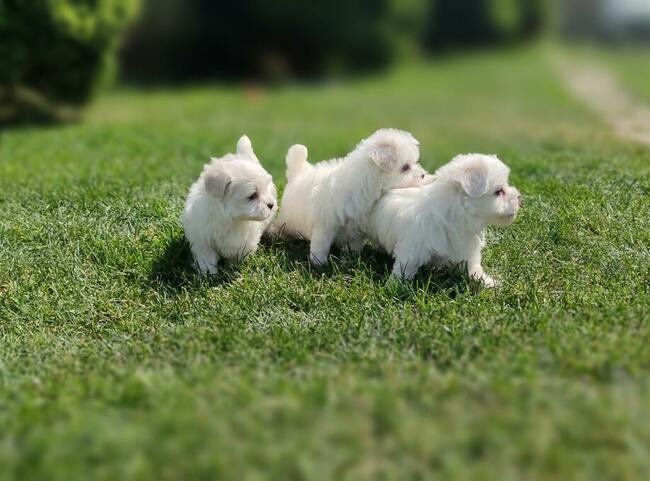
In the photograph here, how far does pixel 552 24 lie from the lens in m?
28.5

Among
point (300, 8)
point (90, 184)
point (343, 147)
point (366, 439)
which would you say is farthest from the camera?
point (300, 8)

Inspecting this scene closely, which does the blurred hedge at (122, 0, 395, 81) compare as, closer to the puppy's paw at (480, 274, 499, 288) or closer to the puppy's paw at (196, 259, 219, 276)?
the puppy's paw at (196, 259, 219, 276)

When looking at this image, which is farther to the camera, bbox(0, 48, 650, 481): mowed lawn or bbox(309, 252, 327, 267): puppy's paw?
bbox(309, 252, 327, 267): puppy's paw

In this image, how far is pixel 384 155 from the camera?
4789 mm

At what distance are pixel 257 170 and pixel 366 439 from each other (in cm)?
217

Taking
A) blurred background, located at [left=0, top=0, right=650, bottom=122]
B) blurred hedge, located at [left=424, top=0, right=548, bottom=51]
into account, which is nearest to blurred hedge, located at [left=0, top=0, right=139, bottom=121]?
blurred background, located at [left=0, top=0, right=650, bottom=122]

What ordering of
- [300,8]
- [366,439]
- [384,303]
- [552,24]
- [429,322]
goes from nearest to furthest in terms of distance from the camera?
1. [366,439]
2. [429,322]
3. [384,303]
4. [300,8]
5. [552,24]

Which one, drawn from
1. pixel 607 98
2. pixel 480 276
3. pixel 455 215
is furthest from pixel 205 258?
pixel 607 98

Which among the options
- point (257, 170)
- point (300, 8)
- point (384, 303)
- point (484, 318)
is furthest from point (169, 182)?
point (300, 8)

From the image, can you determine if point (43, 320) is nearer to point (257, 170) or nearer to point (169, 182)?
point (257, 170)

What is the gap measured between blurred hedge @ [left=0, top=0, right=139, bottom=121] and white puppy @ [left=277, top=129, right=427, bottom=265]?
7185 mm

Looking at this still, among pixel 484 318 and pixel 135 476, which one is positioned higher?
pixel 484 318

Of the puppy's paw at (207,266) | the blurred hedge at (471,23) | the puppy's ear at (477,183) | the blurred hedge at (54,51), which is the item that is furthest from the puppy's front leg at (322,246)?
the blurred hedge at (471,23)

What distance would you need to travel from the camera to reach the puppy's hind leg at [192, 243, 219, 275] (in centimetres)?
482
